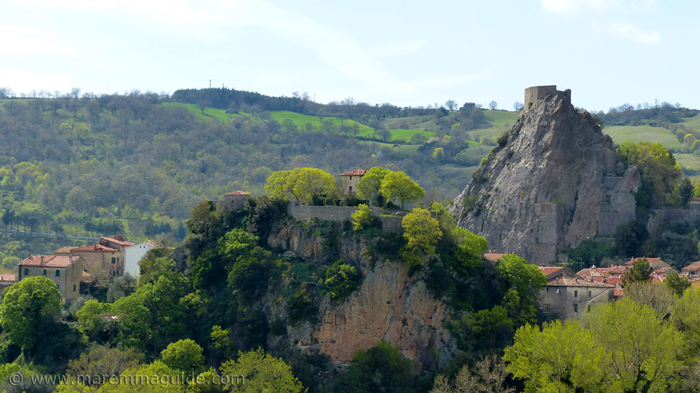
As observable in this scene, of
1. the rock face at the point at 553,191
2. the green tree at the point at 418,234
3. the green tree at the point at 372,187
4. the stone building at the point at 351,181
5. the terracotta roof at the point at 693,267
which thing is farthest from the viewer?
the rock face at the point at 553,191

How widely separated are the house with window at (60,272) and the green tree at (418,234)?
32471mm

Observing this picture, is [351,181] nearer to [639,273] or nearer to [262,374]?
[639,273]

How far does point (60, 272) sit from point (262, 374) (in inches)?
1157

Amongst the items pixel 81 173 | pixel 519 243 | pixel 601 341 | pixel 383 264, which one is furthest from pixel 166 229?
pixel 601 341

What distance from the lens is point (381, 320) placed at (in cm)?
7881

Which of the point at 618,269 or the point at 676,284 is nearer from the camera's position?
the point at 676,284

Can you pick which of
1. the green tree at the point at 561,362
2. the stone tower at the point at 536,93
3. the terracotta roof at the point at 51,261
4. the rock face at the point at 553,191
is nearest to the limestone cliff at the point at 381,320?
the green tree at the point at 561,362

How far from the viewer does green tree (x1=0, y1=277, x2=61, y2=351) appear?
3098 inches

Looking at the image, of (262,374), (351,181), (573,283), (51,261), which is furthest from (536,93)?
(51,261)

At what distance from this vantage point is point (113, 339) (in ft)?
259

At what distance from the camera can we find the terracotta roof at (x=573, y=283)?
83000mm

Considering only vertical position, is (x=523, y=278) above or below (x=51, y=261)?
above

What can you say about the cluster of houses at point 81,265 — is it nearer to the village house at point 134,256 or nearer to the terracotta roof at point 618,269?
the village house at point 134,256

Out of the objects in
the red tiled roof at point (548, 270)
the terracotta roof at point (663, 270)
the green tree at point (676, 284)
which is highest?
the green tree at point (676, 284)
